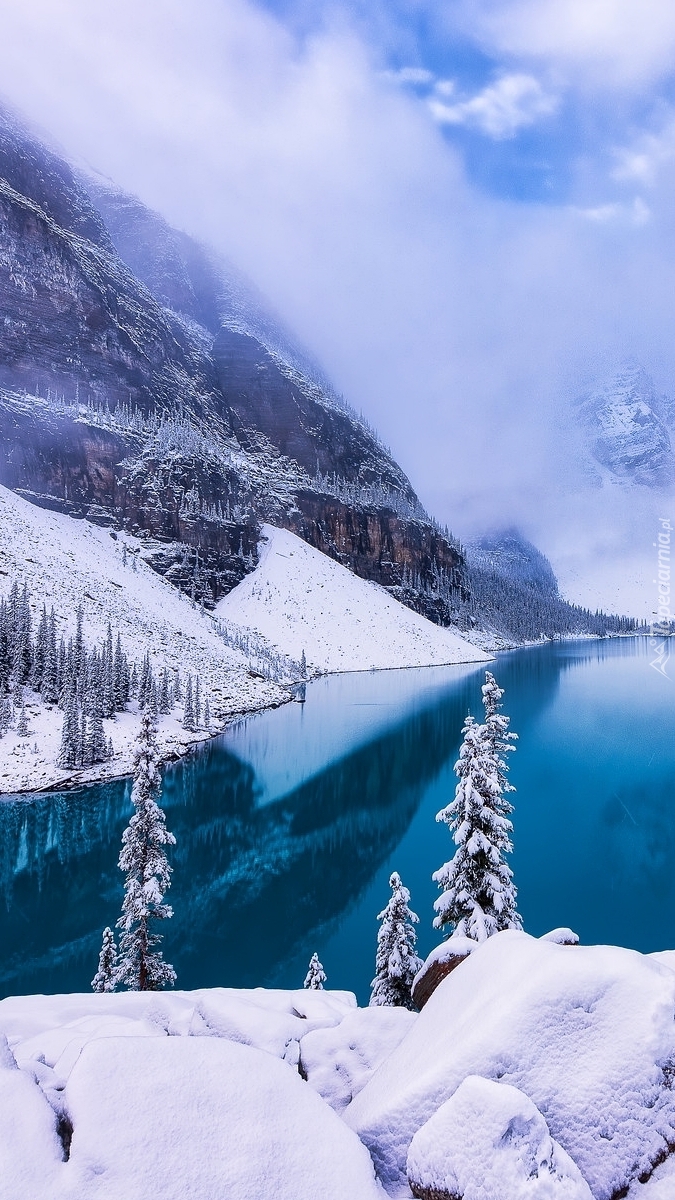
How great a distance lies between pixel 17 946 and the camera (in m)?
23.4

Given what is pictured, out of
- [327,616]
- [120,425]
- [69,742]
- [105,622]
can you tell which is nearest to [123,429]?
[120,425]

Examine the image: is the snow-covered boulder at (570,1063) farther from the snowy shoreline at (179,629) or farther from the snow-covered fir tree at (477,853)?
the snowy shoreline at (179,629)

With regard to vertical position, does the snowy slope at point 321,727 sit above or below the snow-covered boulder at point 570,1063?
below

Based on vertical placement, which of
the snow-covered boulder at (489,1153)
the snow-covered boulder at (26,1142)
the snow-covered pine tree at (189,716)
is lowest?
the snow-covered pine tree at (189,716)

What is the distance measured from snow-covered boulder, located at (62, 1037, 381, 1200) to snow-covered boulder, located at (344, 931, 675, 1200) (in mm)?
827

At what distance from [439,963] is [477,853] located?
23.0 ft

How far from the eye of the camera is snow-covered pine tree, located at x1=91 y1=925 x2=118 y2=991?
1728 centimetres

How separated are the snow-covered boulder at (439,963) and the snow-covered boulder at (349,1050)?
2079mm

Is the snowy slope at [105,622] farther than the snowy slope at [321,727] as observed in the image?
No

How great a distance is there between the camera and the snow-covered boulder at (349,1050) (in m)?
6.10

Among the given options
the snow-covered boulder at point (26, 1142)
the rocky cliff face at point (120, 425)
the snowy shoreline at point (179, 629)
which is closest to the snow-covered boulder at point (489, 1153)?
the snow-covered boulder at point (26, 1142)

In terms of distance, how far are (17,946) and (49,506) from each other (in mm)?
118702

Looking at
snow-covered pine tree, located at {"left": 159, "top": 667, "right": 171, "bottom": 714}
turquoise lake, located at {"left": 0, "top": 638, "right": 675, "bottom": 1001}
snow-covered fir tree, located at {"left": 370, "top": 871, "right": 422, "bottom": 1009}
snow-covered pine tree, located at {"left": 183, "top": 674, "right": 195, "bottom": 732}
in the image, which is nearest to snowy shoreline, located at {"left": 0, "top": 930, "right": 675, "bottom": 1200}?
snow-covered fir tree, located at {"left": 370, "top": 871, "right": 422, "bottom": 1009}

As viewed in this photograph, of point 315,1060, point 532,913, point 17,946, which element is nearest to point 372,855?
point 532,913
